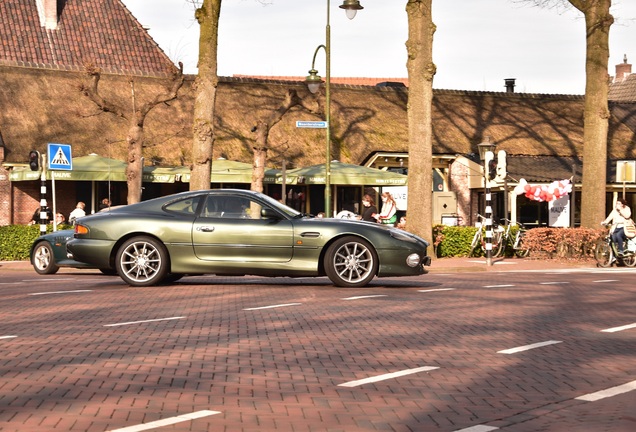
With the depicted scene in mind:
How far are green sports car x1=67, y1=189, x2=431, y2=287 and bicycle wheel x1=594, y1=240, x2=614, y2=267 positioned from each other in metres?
10.9

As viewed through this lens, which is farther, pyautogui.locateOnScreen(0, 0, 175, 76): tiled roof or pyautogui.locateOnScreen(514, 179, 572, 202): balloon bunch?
pyautogui.locateOnScreen(0, 0, 175, 76): tiled roof

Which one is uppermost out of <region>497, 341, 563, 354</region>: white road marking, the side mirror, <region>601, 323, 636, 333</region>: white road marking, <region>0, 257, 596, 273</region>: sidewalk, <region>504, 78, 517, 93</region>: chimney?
<region>504, 78, 517, 93</region>: chimney

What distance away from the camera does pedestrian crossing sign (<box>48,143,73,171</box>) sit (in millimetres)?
25641

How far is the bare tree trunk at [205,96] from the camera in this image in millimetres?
25203

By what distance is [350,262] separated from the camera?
16.0 m

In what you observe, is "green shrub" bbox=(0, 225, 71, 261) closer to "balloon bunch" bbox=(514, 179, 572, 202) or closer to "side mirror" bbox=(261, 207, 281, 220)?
"side mirror" bbox=(261, 207, 281, 220)

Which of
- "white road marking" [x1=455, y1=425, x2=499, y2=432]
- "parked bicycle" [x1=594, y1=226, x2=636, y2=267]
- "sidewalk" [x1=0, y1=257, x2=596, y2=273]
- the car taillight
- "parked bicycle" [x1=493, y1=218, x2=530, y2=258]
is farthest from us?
"parked bicycle" [x1=493, y1=218, x2=530, y2=258]

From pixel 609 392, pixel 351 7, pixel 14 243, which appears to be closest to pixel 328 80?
pixel 351 7

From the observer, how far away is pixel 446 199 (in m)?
38.8

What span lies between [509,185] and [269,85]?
36.0 feet

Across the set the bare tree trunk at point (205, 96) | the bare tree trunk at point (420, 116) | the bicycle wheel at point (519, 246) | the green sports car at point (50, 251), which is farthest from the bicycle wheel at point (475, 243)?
the green sports car at point (50, 251)

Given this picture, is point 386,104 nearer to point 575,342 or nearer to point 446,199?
point 446,199

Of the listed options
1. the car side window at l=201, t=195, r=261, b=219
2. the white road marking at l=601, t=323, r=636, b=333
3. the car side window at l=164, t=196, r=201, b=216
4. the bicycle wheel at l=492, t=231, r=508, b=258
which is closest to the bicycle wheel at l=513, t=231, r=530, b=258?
the bicycle wheel at l=492, t=231, r=508, b=258

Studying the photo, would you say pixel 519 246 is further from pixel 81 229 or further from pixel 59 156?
pixel 81 229
